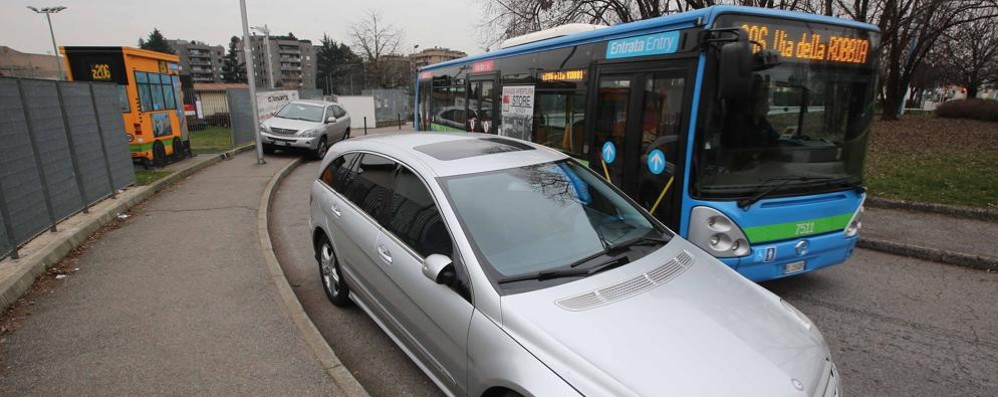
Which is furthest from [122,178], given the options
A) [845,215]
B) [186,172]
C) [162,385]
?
[845,215]

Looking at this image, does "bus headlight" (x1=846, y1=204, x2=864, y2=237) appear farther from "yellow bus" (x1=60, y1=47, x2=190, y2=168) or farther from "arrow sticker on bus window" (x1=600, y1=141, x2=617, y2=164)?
"yellow bus" (x1=60, y1=47, x2=190, y2=168)

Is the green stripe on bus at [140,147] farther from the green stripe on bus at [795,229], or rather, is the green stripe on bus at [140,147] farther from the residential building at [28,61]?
the residential building at [28,61]

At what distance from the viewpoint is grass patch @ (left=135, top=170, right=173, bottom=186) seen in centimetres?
934

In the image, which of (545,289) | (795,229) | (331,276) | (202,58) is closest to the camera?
(545,289)

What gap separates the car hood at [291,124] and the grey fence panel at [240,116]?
1916 mm

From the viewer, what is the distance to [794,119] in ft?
14.5

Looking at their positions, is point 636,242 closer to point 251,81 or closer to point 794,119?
point 794,119

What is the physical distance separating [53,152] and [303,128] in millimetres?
8602

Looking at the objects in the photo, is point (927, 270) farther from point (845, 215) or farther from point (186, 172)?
point (186, 172)

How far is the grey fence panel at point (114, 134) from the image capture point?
25.9 ft

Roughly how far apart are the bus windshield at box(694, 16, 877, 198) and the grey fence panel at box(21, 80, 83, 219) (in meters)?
7.31

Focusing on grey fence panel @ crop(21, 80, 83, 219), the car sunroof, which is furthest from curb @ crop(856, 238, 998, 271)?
grey fence panel @ crop(21, 80, 83, 219)

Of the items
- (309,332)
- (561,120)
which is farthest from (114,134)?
(561,120)

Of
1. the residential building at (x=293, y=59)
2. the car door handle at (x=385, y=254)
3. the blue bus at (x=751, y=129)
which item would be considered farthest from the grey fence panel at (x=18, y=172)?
the residential building at (x=293, y=59)
